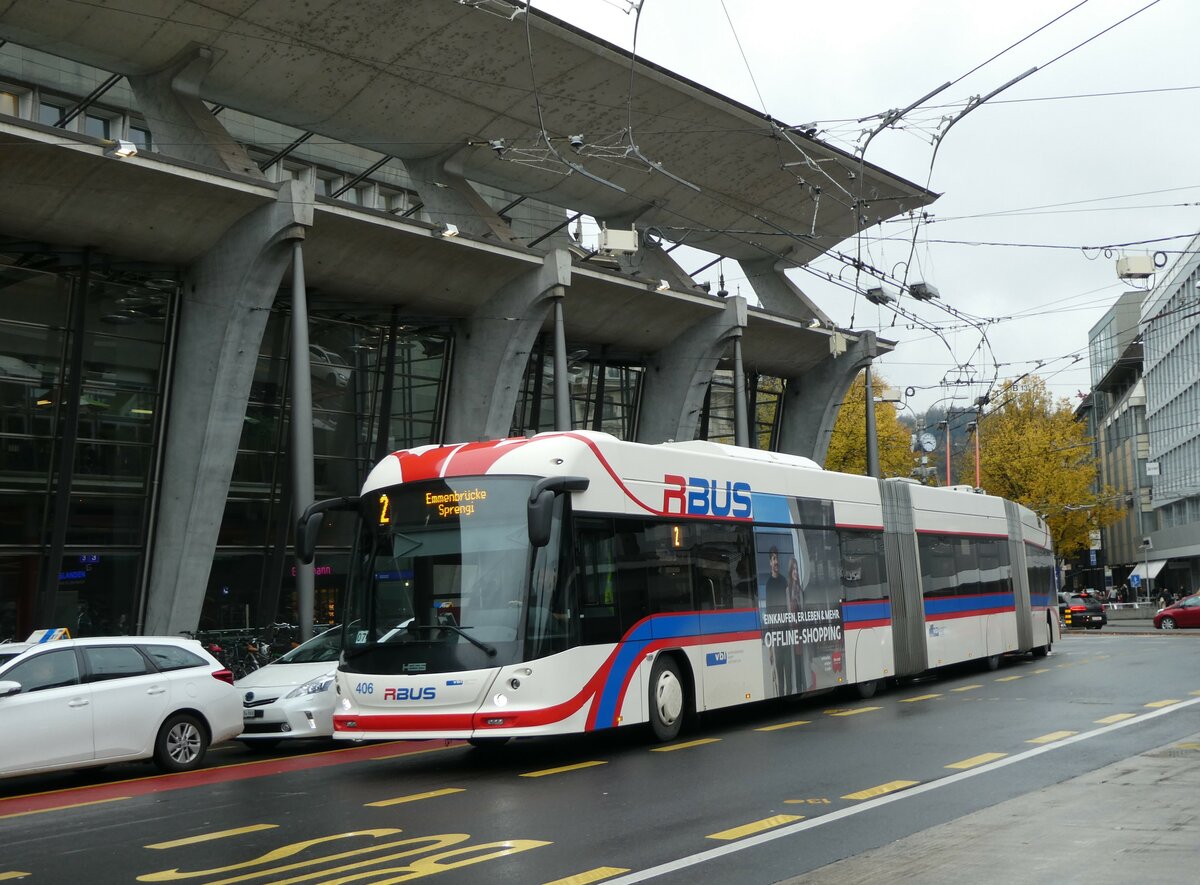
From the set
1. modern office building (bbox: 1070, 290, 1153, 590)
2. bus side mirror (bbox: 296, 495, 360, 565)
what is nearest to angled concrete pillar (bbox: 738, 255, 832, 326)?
bus side mirror (bbox: 296, 495, 360, 565)

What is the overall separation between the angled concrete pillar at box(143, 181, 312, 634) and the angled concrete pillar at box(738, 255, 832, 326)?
1879 centimetres

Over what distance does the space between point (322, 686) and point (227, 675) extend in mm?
1426

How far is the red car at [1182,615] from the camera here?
46.9m

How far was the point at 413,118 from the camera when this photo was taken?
27391mm

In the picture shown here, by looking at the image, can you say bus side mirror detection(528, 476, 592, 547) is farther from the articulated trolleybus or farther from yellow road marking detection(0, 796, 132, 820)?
yellow road marking detection(0, 796, 132, 820)

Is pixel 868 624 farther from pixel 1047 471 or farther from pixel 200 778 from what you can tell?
pixel 1047 471

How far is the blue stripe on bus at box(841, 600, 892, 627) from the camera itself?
18.8 metres

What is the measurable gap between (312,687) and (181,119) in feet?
42.3

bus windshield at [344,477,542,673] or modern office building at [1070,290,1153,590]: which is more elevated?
modern office building at [1070,290,1153,590]

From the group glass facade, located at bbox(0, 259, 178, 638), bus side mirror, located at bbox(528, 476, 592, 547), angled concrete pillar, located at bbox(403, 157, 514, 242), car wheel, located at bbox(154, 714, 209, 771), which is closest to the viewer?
bus side mirror, located at bbox(528, 476, 592, 547)

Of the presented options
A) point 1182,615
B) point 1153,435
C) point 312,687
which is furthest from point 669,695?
point 1153,435

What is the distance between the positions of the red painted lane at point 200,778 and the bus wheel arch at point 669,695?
2860mm

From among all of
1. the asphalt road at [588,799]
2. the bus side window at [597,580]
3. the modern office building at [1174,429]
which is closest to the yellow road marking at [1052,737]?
the asphalt road at [588,799]

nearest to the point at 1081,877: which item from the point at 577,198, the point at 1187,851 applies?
the point at 1187,851
